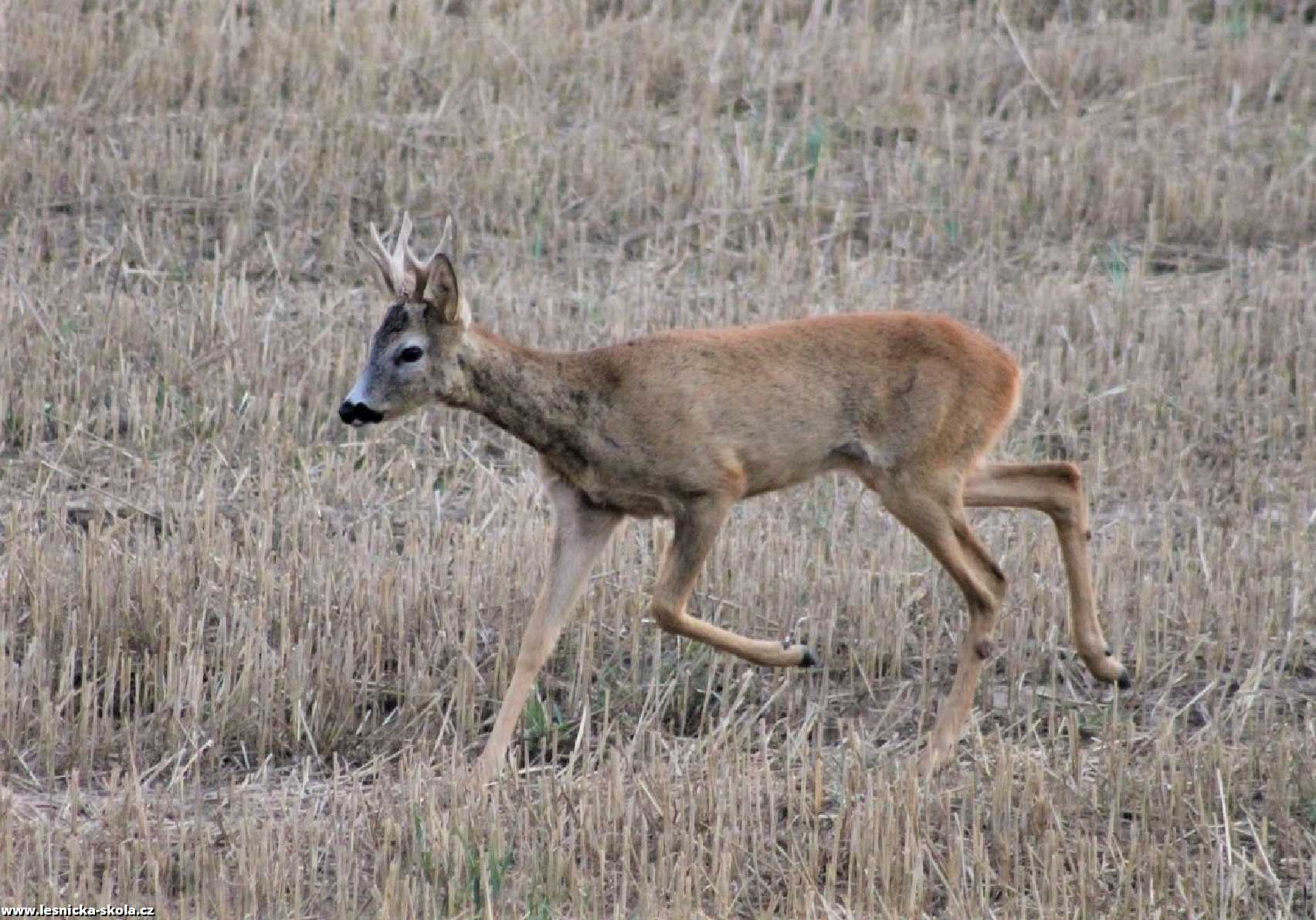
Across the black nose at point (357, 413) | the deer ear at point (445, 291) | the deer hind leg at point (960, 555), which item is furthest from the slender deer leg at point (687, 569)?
the black nose at point (357, 413)

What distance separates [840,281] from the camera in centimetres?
1225

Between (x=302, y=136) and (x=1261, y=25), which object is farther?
(x=1261, y=25)

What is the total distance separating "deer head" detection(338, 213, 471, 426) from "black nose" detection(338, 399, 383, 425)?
0.04 m

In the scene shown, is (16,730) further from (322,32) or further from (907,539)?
(322,32)

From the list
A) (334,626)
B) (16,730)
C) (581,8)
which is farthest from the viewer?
(581,8)

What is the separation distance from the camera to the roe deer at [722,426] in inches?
290

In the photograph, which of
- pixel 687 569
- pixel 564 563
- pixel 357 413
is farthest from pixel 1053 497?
pixel 357 413

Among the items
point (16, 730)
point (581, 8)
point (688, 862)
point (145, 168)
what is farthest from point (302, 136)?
point (688, 862)

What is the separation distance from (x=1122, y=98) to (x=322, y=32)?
19.3 feet

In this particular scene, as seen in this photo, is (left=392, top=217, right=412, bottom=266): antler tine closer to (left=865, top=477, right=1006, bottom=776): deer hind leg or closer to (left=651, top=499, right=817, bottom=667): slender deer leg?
(left=651, top=499, right=817, bottom=667): slender deer leg

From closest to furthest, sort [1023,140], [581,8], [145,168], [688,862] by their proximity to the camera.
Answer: [688,862], [145,168], [1023,140], [581,8]

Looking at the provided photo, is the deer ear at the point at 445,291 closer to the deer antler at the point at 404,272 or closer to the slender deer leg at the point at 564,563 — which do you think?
the deer antler at the point at 404,272

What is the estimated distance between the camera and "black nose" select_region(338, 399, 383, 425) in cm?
705

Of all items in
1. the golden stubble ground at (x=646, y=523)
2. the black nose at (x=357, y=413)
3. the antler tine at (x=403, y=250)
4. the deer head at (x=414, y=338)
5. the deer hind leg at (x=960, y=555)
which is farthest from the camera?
the deer hind leg at (x=960, y=555)
